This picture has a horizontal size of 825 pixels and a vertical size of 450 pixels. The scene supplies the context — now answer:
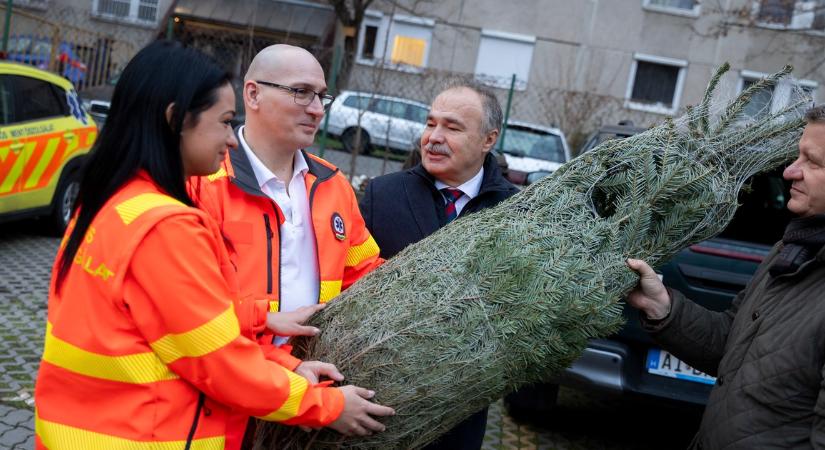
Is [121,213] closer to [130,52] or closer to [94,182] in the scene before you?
[94,182]

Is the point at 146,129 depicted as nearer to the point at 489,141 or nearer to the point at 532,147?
the point at 489,141

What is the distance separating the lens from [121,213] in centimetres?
181

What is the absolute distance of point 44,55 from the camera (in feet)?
39.9

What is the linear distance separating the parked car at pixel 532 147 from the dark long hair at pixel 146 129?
9.50m

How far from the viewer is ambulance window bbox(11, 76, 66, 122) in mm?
7559

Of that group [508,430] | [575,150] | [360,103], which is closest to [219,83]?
[508,430]

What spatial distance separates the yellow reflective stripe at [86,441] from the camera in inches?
71.1

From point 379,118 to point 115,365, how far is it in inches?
335

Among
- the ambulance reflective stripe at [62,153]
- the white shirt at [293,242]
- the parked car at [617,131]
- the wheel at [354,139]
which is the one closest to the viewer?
the white shirt at [293,242]

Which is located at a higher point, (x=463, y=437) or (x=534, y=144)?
(x=534, y=144)

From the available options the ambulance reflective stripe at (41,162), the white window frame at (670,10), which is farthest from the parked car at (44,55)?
the white window frame at (670,10)

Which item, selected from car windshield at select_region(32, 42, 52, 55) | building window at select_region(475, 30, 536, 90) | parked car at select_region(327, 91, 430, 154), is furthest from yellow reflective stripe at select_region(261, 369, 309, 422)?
building window at select_region(475, 30, 536, 90)

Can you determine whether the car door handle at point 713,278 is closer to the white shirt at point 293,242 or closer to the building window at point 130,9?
the white shirt at point 293,242

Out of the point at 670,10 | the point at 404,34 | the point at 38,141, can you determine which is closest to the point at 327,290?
the point at 38,141
